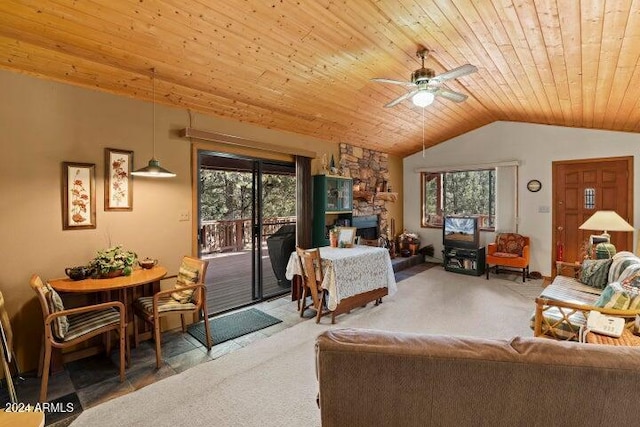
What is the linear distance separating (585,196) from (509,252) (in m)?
1.52

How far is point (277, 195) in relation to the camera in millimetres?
4883

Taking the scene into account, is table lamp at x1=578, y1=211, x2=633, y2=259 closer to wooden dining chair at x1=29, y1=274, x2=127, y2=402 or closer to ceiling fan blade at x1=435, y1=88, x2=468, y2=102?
ceiling fan blade at x1=435, y1=88, x2=468, y2=102

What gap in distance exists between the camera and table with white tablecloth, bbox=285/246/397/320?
357 cm

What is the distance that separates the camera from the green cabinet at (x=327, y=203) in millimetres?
5117

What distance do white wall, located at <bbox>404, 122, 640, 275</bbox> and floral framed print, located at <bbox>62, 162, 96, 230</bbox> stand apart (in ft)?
20.7

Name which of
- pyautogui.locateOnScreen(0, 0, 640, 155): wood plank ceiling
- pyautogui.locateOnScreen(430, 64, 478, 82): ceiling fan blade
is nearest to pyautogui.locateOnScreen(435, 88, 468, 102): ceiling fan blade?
pyautogui.locateOnScreen(430, 64, 478, 82): ceiling fan blade

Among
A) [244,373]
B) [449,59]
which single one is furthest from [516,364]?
[449,59]

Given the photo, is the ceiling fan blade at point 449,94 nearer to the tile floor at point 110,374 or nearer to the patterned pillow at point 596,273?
the patterned pillow at point 596,273

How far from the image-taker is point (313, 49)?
3.06 metres

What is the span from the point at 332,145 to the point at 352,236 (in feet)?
6.30

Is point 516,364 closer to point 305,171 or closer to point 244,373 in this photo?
point 244,373

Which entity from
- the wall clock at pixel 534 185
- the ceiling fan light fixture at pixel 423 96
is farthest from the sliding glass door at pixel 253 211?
the wall clock at pixel 534 185

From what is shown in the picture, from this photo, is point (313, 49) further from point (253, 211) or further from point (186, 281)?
point (186, 281)

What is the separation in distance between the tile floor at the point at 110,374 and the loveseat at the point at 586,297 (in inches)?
99.6
